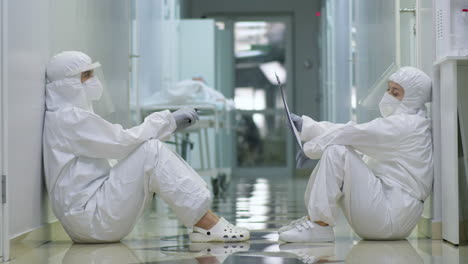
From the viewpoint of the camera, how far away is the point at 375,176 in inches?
130

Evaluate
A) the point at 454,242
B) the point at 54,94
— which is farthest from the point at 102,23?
the point at 454,242

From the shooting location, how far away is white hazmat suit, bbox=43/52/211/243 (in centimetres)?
317

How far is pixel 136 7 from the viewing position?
215 inches

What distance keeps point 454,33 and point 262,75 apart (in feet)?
30.3

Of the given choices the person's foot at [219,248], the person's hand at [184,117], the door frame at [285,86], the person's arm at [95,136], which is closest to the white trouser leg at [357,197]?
the person's foot at [219,248]

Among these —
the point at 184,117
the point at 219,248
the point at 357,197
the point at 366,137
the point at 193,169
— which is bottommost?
the point at 219,248

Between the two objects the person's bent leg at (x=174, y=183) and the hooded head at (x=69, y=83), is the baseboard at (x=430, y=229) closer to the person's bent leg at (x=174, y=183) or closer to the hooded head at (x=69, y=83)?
the person's bent leg at (x=174, y=183)

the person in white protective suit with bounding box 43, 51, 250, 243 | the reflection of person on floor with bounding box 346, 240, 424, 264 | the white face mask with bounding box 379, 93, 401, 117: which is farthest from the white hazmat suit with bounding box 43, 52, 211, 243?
the white face mask with bounding box 379, 93, 401, 117

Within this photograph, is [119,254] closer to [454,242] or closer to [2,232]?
[2,232]

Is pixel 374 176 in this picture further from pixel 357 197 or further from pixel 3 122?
pixel 3 122

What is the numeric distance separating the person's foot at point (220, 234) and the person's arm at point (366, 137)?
47 centimetres

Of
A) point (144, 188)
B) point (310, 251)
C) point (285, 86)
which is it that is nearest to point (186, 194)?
point (144, 188)

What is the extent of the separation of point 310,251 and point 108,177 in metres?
0.97

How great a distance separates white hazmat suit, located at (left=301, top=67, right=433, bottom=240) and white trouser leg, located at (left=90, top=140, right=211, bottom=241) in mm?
532
